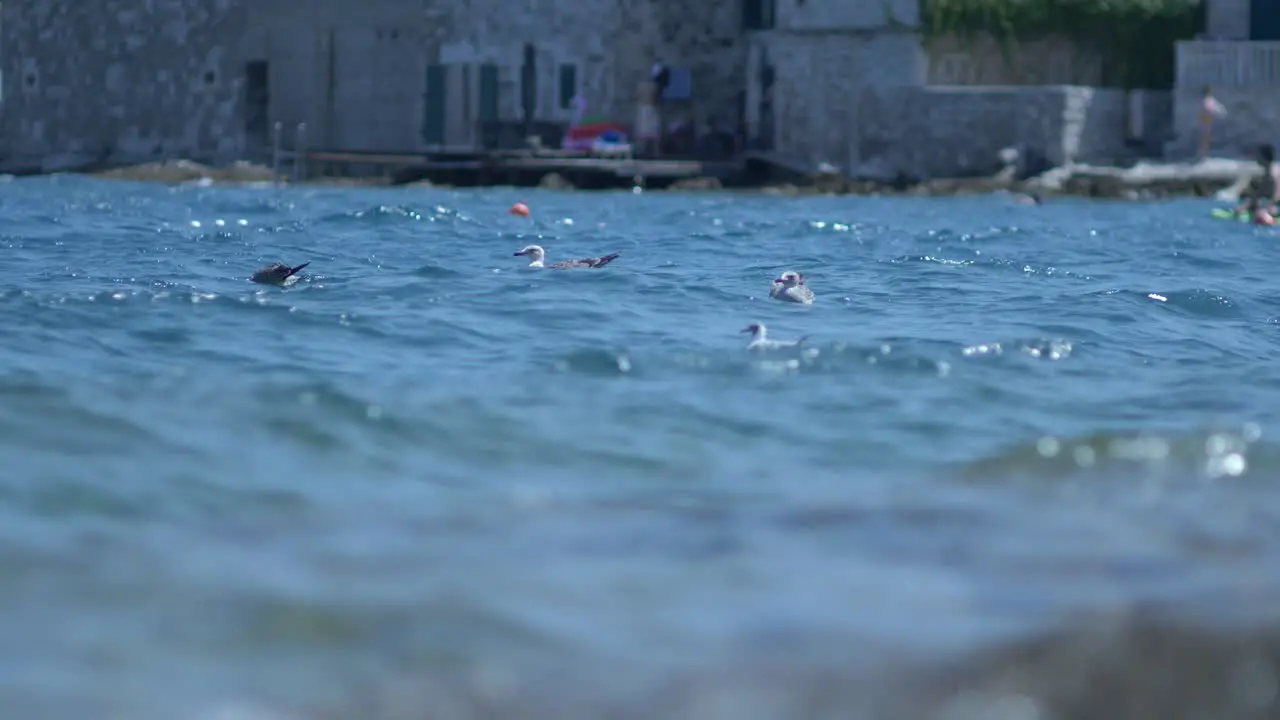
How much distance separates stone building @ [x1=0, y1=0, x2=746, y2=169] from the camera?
37.0 m

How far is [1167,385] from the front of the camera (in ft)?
Answer: 36.2

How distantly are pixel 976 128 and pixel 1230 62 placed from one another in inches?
173

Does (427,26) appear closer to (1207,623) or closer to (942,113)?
(942,113)

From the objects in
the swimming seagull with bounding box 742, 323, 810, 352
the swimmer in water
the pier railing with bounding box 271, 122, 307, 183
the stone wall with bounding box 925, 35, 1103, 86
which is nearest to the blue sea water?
the swimming seagull with bounding box 742, 323, 810, 352

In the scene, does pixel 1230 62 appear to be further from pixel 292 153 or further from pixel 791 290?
pixel 791 290

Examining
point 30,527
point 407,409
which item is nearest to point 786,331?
point 407,409

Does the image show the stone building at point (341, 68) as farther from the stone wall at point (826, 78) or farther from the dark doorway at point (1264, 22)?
the dark doorway at point (1264, 22)

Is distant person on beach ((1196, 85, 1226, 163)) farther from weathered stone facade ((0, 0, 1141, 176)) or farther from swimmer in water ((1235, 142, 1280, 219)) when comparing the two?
swimmer in water ((1235, 142, 1280, 219))

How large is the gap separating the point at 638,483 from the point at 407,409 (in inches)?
72.6

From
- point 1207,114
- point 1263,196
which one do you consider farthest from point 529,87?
point 1263,196

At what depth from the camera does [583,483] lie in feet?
24.9

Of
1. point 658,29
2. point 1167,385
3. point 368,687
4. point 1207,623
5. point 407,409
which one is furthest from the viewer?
point 658,29

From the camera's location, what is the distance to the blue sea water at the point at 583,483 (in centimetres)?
514

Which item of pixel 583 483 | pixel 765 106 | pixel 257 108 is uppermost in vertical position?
pixel 765 106
